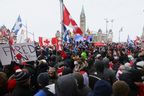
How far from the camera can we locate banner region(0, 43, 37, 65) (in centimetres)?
822

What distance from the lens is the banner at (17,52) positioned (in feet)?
27.0

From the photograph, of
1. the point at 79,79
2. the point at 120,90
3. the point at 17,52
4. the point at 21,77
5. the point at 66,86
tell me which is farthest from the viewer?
the point at 17,52

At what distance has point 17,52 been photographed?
8680 millimetres

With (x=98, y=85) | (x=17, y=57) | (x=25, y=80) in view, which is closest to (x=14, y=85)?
(x=25, y=80)

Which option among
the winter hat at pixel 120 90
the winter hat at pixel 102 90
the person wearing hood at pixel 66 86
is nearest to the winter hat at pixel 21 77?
the person wearing hood at pixel 66 86

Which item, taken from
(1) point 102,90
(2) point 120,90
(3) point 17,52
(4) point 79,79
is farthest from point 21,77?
(3) point 17,52

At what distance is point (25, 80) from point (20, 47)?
4021 millimetres

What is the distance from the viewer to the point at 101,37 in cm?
13750

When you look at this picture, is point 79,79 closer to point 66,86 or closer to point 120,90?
point 66,86

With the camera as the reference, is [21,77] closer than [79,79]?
Yes

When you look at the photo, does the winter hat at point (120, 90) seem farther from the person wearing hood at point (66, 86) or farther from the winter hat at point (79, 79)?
the winter hat at point (79, 79)

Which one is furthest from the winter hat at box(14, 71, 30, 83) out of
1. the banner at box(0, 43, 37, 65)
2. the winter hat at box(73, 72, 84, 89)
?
the banner at box(0, 43, 37, 65)

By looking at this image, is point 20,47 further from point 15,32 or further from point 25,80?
point 15,32

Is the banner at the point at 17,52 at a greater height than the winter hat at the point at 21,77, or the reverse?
the banner at the point at 17,52
